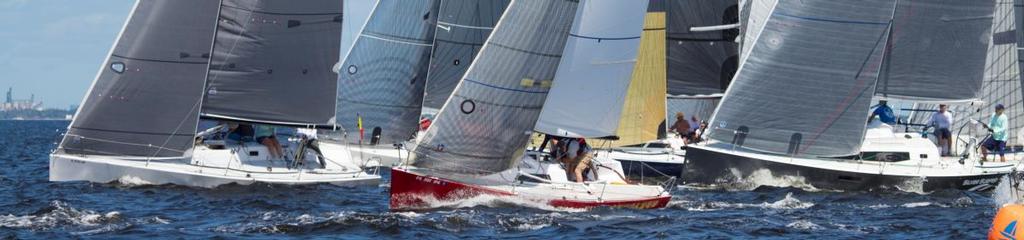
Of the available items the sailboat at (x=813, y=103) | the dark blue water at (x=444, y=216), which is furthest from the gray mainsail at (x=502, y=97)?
the sailboat at (x=813, y=103)

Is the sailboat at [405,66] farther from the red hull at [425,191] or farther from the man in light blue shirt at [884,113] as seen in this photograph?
the red hull at [425,191]

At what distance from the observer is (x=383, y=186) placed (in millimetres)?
30891

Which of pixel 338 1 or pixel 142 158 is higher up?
pixel 338 1

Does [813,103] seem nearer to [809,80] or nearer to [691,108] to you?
[809,80]

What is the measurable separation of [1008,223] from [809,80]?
1394cm

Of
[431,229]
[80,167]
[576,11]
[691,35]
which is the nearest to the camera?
[431,229]

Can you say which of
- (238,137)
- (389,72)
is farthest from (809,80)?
(389,72)

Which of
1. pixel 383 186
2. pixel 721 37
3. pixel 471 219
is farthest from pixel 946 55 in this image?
pixel 471 219

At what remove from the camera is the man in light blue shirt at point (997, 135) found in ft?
104

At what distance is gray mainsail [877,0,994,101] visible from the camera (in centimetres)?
3219

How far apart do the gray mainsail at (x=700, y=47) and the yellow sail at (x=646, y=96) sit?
184 inches

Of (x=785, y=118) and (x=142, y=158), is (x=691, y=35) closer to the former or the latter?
(x=785, y=118)

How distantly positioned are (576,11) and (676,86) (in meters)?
14.3

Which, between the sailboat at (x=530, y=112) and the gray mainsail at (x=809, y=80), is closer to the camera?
the sailboat at (x=530, y=112)
